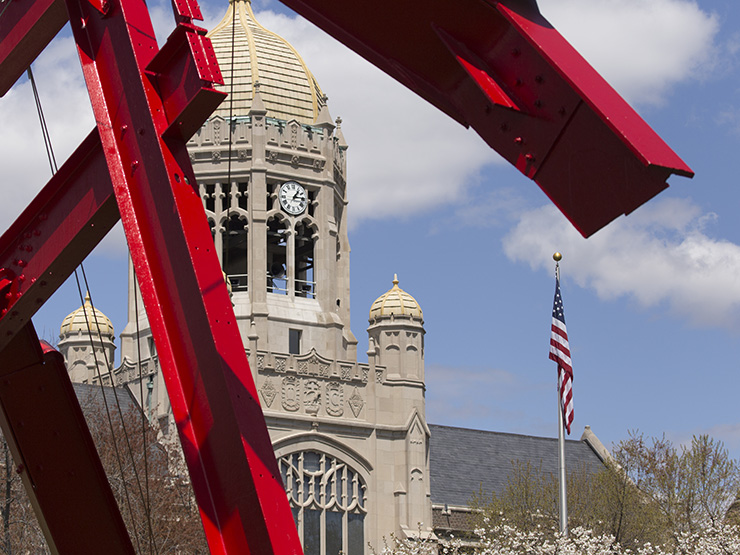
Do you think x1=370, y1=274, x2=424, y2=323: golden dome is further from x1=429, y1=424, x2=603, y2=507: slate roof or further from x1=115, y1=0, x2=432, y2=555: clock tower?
x1=429, y1=424, x2=603, y2=507: slate roof

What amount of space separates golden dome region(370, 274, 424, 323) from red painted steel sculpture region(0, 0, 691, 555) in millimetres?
42084

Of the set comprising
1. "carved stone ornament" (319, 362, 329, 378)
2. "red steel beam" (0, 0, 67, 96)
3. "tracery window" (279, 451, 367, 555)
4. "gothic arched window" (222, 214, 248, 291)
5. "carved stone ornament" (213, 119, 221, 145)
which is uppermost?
"carved stone ornament" (213, 119, 221, 145)

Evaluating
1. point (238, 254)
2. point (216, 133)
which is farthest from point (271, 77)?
point (238, 254)

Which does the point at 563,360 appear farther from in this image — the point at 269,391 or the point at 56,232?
the point at 56,232

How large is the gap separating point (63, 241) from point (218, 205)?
138 feet

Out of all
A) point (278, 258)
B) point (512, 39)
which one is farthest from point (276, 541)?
Answer: point (278, 258)

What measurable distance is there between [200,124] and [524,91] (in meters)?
1.61

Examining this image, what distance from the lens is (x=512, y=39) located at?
5750 millimetres

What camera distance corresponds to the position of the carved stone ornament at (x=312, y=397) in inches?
1811

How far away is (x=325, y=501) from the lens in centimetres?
4559

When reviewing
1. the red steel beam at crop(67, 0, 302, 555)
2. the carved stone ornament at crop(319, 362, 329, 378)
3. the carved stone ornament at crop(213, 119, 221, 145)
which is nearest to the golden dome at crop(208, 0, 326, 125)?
the carved stone ornament at crop(213, 119, 221, 145)

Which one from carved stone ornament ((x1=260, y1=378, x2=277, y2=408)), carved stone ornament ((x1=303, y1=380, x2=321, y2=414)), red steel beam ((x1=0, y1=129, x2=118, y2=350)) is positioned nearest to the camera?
red steel beam ((x1=0, y1=129, x2=118, y2=350))

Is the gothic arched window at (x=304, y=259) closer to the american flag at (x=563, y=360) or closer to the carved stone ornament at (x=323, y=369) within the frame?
the carved stone ornament at (x=323, y=369)

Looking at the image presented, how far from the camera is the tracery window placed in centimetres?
4494
